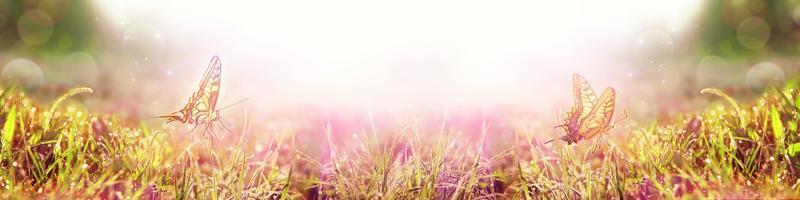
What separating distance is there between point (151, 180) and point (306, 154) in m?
0.63

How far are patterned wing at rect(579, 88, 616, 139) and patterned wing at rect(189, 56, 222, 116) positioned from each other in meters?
1.42

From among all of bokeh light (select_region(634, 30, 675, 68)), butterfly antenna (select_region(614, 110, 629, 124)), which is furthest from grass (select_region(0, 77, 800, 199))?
bokeh light (select_region(634, 30, 675, 68))

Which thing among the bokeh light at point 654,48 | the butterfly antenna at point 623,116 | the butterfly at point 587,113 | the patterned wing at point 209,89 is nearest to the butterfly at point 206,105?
the patterned wing at point 209,89

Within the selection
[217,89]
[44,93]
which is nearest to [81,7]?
[44,93]

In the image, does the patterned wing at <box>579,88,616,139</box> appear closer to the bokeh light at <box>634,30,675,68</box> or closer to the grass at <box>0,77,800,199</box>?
the grass at <box>0,77,800,199</box>

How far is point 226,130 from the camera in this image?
9.66 ft

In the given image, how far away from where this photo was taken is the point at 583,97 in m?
2.67

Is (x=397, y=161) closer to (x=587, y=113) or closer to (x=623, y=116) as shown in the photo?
(x=587, y=113)

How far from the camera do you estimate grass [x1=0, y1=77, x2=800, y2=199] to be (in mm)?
2754

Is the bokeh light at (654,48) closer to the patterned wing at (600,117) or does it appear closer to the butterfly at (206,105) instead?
the patterned wing at (600,117)

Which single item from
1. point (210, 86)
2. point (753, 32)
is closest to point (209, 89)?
point (210, 86)

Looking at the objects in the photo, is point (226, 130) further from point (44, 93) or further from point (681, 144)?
point (681, 144)

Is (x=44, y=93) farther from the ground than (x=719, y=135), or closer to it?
farther from the ground

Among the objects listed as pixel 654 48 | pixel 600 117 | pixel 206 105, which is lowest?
pixel 600 117
